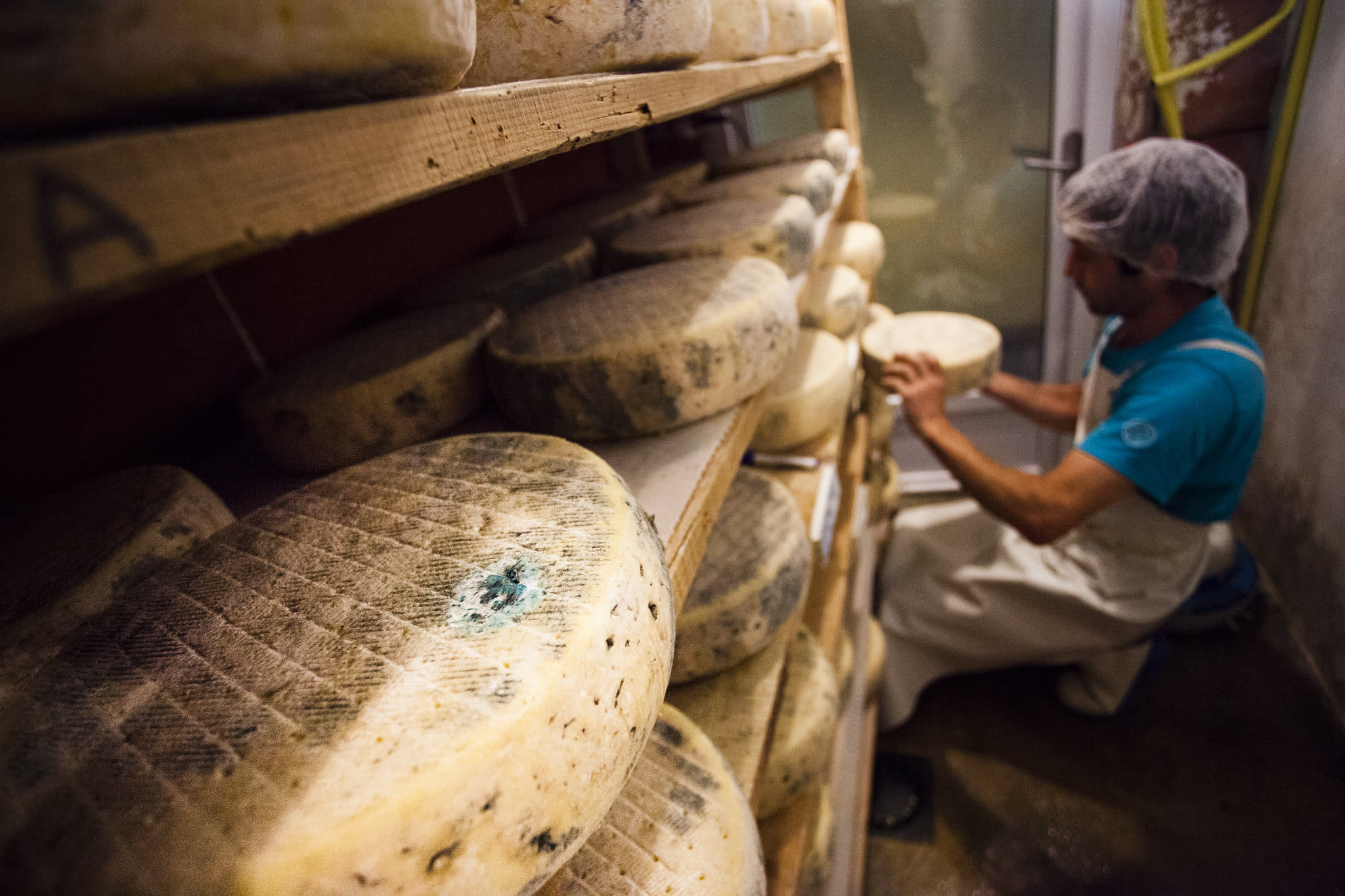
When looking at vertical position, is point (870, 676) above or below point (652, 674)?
below

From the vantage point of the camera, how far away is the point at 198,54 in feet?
0.84

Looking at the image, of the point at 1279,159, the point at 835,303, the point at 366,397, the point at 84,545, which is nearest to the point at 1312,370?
the point at 1279,159

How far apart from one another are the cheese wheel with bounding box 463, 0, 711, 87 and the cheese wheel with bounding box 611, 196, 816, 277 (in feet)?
1.34

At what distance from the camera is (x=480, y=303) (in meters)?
1.01

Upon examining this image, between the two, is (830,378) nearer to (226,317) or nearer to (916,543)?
(916,543)

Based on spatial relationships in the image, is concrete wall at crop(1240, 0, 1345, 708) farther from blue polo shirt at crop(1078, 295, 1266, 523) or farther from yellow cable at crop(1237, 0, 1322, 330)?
blue polo shirt at crop(1078, 295, 1266, 523)

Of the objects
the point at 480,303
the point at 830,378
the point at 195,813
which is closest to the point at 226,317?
the point at 480,303

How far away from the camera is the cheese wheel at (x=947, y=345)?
193cm

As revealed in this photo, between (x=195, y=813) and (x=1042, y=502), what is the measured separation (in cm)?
176

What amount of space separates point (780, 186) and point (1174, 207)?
3.35 feet

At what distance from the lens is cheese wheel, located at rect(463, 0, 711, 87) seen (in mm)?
592

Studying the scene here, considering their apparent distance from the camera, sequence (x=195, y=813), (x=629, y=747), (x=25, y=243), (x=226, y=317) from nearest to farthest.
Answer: (x=25, y=243) < (x=195, y=813) < (x=629, y=747) < (x=226, y=317)

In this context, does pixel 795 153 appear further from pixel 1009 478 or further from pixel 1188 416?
pixel 1188 416

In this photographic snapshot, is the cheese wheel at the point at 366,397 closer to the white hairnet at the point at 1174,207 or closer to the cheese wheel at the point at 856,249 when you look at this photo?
the cheese wheel at the point at 856,249
